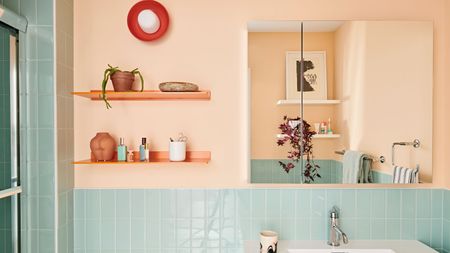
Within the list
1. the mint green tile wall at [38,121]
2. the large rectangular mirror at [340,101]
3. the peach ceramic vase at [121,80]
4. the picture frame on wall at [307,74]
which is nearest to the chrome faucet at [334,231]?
the large rectangular mirror at [340,101]

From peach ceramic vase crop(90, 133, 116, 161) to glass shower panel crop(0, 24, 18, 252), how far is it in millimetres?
353

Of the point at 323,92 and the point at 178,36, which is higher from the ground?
the point at 178,36

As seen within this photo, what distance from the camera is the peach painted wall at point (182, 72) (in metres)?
1.93

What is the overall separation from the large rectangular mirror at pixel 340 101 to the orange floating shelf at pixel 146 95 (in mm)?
306

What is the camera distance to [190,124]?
1.94m

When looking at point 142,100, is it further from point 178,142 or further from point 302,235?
point 302,235

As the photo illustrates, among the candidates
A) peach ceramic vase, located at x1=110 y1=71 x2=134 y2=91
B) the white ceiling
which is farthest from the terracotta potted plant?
the white ceiling

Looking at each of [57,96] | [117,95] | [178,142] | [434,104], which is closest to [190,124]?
[178,142]

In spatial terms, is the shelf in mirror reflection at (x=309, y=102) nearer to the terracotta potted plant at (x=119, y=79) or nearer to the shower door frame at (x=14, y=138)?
the terracotta potted plant at (x=119, y=79)

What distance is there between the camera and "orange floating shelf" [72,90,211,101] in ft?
5.76

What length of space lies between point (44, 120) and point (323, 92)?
56.4 inches

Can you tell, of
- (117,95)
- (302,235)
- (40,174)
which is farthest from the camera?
(302,235)

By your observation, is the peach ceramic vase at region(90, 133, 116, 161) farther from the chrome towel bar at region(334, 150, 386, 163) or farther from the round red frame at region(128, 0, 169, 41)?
the chrome towel bar at region(334, 150, 386, 163)

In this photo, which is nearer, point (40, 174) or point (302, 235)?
point (40, 174)
